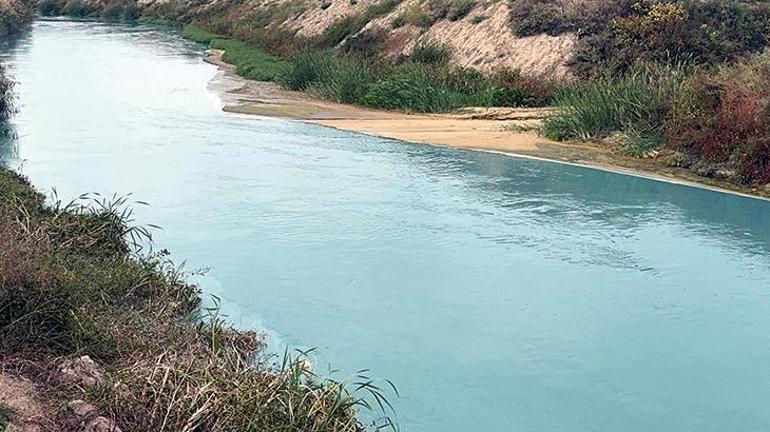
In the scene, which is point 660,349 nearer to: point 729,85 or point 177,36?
point 729,85

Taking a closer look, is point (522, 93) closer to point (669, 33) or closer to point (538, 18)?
point (669, 33)

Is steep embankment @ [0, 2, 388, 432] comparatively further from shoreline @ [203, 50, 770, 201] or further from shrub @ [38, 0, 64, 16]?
shrub @ [38, 0, 64, 16]

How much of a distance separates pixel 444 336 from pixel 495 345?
1.69 feet

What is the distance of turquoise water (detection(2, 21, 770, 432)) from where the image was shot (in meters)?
8.78

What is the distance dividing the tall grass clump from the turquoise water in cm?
177

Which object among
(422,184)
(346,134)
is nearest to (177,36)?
(346,134)

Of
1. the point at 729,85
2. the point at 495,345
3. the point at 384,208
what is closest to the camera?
the point at 495,345

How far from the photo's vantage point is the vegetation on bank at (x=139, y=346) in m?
6.74

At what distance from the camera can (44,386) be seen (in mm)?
7105

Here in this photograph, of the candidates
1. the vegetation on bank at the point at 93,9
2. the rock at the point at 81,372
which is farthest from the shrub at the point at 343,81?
the vegetation on bank at the point at 93,9

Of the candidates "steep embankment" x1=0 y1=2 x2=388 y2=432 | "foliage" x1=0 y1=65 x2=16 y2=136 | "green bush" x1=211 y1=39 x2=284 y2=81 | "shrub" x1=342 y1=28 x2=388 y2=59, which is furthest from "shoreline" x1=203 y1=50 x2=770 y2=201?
"steep embankment" x1=0 y1=2 x2=388 y2=432

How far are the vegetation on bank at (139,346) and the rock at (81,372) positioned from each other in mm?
50

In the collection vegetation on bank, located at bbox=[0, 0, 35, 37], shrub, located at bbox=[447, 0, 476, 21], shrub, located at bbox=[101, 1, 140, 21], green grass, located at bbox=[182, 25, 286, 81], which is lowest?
shrub, located at bbox=[101, 1, 140, 21]

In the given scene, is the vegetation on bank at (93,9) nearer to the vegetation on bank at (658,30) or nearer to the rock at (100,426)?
the vegetation on bank at (658,30)
